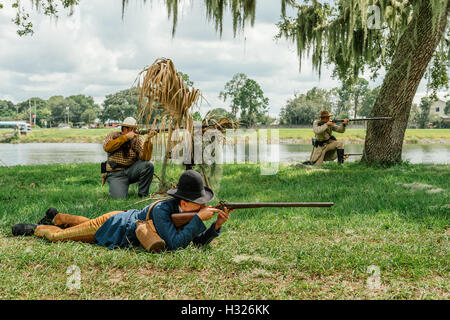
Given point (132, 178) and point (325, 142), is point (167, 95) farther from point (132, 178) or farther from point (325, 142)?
point (325, 142)

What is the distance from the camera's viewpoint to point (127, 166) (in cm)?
695

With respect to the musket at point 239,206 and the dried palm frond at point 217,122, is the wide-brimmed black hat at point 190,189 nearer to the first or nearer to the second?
the musket at point 239,206

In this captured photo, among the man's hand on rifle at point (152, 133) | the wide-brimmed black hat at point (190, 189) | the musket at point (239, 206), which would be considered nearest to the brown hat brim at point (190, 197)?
the wide-brimmed black hat at point (190, 189)

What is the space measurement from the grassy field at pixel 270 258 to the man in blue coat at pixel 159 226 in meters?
0.13

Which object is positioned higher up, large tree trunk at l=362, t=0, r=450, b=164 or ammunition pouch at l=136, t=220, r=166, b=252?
large tree trunk at l=362, t=0, r=450, b=164

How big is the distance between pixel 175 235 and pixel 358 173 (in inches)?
256

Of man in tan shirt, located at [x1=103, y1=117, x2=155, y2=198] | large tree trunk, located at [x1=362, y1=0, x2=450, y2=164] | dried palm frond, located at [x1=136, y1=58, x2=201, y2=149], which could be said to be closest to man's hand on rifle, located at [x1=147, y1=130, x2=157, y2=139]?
dried palm frond, located at [x1=136, y1=58, x2=201, y2=149]

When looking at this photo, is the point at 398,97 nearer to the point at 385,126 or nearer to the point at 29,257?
the point at 385,126

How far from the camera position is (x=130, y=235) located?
3959 mm

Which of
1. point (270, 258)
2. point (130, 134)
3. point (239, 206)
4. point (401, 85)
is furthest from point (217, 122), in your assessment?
point (401, 85)

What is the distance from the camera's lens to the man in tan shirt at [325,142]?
10770 mm

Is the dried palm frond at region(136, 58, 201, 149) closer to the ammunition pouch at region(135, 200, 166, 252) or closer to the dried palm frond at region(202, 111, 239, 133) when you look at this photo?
the dried palm frond at region(202, 111, 239, 133)

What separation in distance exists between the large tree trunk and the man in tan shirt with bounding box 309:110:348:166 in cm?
79

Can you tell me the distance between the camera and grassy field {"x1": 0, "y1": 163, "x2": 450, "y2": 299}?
2.96 m
